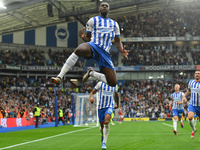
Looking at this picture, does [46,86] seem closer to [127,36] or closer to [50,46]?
[50,46]

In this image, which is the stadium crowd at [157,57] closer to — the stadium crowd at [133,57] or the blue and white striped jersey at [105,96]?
the stadium crowd at [133,57]

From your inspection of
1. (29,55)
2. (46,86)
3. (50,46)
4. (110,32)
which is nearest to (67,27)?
(50,46)

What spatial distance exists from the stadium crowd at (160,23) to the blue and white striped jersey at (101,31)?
158ft

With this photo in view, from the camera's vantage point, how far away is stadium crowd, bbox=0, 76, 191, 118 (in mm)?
40031

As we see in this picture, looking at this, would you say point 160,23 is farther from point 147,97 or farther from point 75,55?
point 75,55

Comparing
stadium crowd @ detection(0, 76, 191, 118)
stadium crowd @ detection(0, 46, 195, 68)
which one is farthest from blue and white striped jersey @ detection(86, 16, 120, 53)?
stadium crowd @ detection(0, 46, 195, 68)

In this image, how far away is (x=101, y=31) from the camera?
5594mm

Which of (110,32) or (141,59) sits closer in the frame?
(110,32)

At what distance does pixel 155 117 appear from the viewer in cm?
4072

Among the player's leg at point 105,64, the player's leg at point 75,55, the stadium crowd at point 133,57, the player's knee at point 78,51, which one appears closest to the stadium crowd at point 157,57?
the stadium crowd at point 133,57

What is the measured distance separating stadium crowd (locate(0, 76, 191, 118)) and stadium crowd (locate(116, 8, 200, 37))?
10235 millimetres

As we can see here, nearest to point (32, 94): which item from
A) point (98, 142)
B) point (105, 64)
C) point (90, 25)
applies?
point (98, 142)

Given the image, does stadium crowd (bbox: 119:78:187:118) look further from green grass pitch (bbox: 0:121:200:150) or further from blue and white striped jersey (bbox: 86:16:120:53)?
blue and white striped jersey (bbox: 86:16:120:53)

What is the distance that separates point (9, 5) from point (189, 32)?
35276mm
